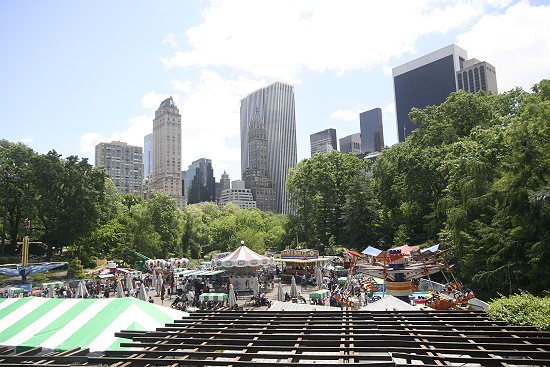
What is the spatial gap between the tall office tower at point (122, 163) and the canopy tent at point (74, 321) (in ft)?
541

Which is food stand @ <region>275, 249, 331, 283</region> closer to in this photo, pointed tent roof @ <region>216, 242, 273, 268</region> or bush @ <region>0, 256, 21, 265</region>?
pointed tent roof @ <region>216, 242, 273, 268</region>

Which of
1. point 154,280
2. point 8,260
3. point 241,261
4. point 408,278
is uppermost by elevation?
point 8,260

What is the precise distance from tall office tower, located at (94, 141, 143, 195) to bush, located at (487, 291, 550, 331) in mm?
173612

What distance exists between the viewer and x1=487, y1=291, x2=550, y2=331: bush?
27.1ft

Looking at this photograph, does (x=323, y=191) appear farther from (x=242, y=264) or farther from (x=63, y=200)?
(x=63, y=200)

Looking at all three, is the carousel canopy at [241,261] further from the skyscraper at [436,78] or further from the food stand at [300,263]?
the skyscraper at [436,78]

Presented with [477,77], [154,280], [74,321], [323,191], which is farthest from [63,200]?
[477,77]

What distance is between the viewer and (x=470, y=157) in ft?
89.6

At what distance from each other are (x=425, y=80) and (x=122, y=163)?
13420cm

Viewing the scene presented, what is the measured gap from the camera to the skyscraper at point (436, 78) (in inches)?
5576

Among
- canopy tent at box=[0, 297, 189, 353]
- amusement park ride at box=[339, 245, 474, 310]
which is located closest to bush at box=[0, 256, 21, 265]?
canopy tent at box=[0, 297, 189, 353]

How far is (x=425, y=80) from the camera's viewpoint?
157000 millimetres

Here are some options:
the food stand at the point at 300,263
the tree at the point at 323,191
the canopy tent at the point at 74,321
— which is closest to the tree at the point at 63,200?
the food stand at the point at 300,263

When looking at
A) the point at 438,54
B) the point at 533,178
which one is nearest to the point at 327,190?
the point at 533,178
